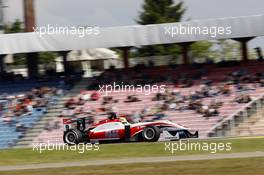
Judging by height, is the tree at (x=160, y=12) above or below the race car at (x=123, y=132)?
above

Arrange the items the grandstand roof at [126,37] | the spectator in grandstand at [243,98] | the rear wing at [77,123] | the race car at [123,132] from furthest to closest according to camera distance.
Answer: the grandstand roof at [126,37], the spectator in grandstand at [243,98], the rear wing at [77,123], the race car at [123,132]

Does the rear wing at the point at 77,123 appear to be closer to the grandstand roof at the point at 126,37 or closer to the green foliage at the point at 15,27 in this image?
the grandstand roof at the point at 126,37

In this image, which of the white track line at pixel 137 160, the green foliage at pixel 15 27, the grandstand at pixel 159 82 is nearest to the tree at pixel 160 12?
the green foliage at pixel 15 27

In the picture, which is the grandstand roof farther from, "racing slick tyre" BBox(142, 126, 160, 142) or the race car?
"racing slick tyre" BBox(142, 126, 160, 142)

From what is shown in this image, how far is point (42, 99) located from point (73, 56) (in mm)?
13604

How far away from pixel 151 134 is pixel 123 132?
1351mm

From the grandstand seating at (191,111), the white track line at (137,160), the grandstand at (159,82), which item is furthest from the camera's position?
the grandstand at (159,82)

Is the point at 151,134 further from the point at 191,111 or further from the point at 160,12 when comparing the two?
the point at 160,12

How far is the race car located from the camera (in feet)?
82.1

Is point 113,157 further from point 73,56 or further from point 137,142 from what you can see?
point 73,56

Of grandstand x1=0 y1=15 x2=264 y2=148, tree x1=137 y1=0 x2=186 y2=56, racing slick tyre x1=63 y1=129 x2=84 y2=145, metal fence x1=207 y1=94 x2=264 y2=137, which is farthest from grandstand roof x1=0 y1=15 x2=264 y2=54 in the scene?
tree x1=137 y1=0 x2=186 y2=56

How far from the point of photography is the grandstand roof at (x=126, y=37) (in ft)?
108

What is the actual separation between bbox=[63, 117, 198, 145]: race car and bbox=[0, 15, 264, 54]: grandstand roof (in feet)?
25.8

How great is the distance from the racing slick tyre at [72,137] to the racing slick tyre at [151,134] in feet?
8.56
